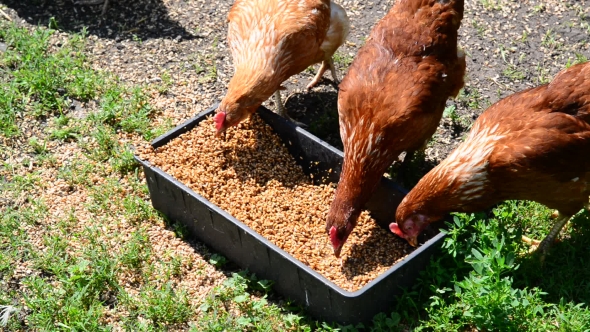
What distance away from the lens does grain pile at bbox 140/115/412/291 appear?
437 cm

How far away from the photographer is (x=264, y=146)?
5.08 m

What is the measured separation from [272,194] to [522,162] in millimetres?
1714

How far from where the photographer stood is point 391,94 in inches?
173

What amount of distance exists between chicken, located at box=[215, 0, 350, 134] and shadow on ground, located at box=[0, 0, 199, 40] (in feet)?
5.13

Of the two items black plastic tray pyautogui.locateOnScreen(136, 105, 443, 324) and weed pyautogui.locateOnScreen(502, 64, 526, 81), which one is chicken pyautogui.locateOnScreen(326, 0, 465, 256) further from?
weed pyautogui.locateOnScreen(502, 64, 526, 81)

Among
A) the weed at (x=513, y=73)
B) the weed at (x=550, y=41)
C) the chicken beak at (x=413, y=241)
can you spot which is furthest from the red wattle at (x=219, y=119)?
the weed at (x=550, y=41)

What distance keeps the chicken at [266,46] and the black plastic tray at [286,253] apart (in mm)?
304

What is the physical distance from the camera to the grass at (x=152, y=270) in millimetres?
4062

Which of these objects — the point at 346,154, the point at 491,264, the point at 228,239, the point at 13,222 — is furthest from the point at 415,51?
the point at 13,222

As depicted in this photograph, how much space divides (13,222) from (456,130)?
3.49m

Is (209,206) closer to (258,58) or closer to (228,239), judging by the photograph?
(228,239)

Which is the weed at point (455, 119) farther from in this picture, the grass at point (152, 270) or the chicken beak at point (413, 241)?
the chicken beak at point (413, 241)

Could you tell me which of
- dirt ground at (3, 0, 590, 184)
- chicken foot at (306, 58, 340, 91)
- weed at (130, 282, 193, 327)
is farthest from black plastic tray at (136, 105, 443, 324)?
chicken foot at (306, 58, 340, 91)

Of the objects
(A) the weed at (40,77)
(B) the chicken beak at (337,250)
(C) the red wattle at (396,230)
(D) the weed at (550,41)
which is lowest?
(A) the weed at (40,77)
